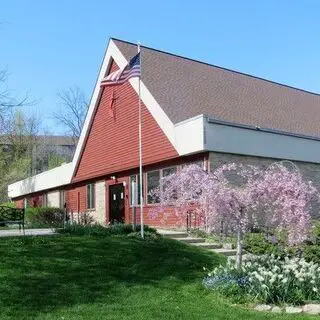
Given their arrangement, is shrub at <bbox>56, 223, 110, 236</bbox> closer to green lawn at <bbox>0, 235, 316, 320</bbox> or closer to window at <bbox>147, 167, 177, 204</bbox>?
green lawn at <bbox>0, 235, 316, 320</bbox>

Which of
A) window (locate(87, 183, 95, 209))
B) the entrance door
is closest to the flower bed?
the entrance door

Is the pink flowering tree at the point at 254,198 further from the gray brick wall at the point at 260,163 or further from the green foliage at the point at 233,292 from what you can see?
the gray brick wall at the point at 260,163

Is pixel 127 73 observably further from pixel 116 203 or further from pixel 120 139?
pixel 116 203

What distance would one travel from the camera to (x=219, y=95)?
A: 24.5 metres

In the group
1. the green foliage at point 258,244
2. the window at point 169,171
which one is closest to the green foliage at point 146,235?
the green foliage at point 258,244

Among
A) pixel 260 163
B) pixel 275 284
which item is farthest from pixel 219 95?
pixel 275 284

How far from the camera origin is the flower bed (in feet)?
29.8

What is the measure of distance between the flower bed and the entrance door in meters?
16.2

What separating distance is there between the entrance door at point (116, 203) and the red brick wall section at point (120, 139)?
0.91 metres

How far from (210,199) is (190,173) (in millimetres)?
862

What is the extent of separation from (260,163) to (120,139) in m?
7.31

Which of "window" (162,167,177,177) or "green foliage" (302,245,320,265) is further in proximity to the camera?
"window" (162,167,177,177)

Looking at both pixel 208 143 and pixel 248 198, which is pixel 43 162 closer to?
pixel 208 143

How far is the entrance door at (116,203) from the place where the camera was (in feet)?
85.5
